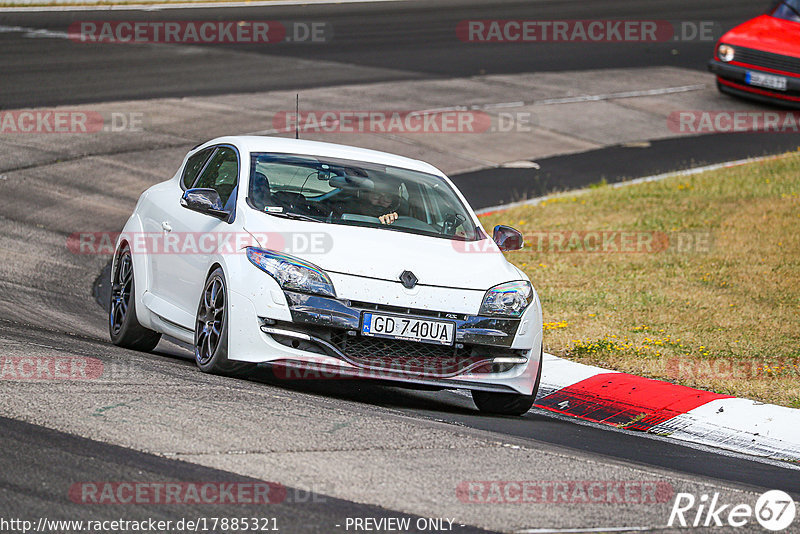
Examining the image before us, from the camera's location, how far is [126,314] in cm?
884

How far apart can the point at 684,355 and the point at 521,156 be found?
940cm

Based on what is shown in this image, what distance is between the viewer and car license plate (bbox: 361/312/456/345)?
703 centimetres

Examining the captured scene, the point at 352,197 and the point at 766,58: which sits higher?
the point at 766,58

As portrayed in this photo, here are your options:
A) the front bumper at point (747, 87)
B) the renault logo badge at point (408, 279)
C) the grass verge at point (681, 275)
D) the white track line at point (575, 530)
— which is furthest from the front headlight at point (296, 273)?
the front bumper at point (747, 87)

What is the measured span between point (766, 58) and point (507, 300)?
14917mm

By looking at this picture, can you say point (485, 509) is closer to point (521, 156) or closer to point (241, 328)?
point (241, 328)

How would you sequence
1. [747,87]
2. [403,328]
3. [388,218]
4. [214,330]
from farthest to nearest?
[747,87] < [388,218] < [214,330] < [403,328]

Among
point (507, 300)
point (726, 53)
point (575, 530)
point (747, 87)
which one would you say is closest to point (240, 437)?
point (575, 530)

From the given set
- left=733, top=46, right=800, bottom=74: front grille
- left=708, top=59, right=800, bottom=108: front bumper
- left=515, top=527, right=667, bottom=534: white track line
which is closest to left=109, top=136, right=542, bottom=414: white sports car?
left=515, top=527, right=667, bottom=534: white track line

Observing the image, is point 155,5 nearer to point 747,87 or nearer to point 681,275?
point 747,87

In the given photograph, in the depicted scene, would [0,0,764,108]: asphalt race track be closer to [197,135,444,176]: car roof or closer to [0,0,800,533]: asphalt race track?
[0,0,800,533]: asphalt race track

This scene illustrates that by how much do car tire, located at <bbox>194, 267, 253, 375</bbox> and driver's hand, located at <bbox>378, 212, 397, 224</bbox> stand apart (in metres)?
1.15


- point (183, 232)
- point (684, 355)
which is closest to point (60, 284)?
point (183, 232)

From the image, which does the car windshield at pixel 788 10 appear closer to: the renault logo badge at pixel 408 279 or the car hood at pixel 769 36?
the car hood at pixel 769 36
